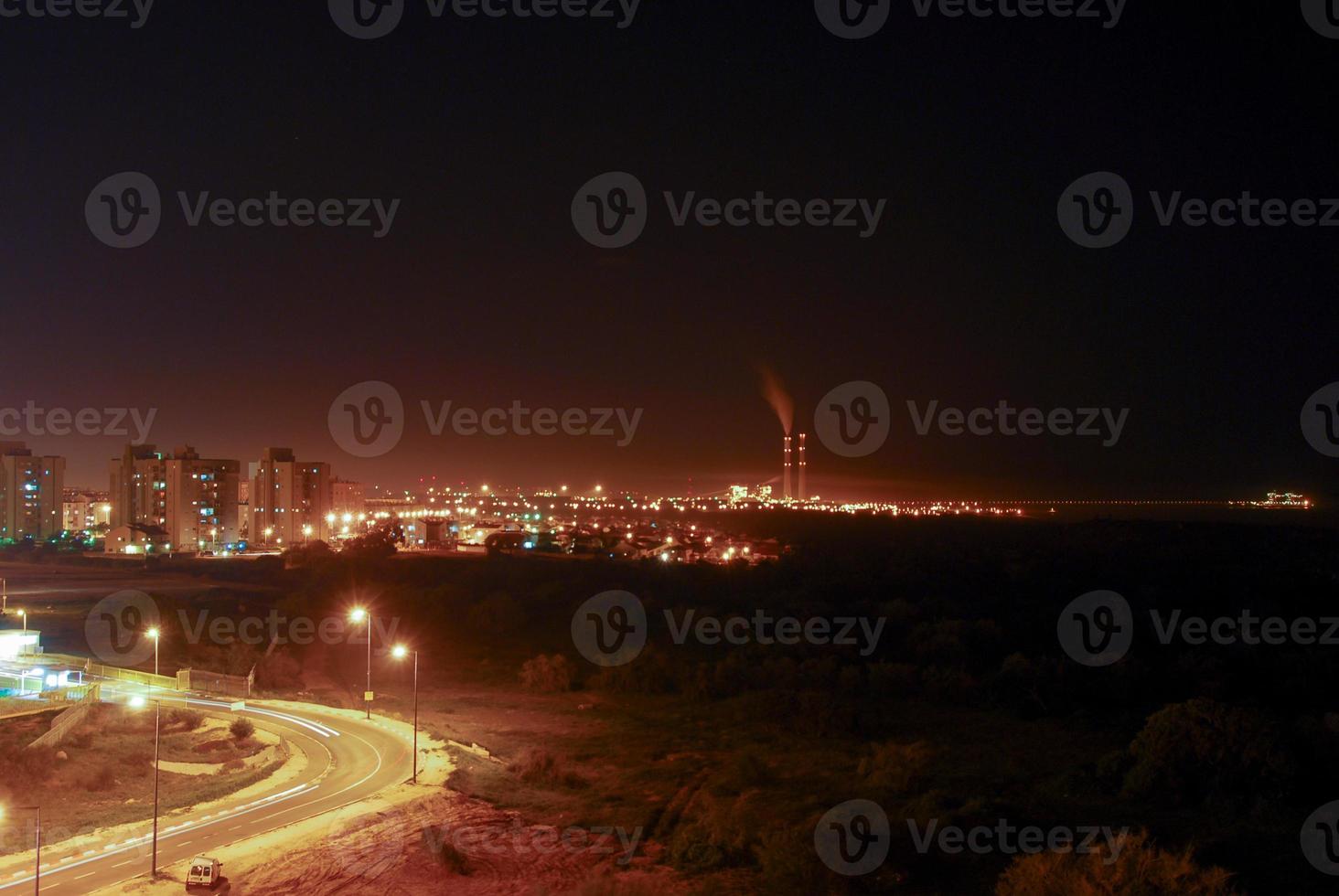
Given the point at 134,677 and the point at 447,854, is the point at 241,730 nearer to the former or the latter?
the point at 134,677

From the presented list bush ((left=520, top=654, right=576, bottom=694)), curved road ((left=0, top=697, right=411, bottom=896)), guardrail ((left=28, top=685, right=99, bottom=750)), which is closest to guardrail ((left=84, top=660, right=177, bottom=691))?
curved road ((left=0, top=697, right=411, bottom=896))

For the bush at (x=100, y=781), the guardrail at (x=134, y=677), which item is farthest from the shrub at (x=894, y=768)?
the guardrail at (x=134, y=677)

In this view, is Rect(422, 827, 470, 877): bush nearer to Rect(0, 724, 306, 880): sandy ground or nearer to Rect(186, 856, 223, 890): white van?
Rect(186, 856, 223, 890): white van

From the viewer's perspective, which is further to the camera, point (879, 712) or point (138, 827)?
point (879, 712)

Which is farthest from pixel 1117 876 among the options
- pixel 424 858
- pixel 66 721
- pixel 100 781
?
pixel 66 721

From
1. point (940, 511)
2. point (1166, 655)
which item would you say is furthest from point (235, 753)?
point (940, 511)
